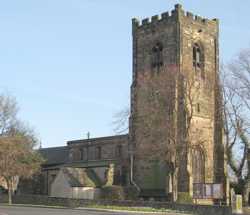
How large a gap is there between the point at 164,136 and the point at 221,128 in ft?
40.6

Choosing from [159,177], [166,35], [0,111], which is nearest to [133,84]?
[166,35]

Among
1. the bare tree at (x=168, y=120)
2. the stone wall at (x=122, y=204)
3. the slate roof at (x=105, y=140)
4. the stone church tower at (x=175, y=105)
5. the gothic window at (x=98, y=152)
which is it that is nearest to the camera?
the stone wall at (x=122, y=204)

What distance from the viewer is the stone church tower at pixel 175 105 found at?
64.9m

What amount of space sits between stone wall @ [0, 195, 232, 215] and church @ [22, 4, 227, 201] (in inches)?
200

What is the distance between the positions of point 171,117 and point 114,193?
11.5m

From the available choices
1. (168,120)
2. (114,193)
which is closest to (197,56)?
(168,120)

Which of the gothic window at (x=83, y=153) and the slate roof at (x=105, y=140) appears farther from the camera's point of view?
the gothic window at (x=83, y=153)

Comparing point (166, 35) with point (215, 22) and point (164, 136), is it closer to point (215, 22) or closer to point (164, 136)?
point (215, 22)

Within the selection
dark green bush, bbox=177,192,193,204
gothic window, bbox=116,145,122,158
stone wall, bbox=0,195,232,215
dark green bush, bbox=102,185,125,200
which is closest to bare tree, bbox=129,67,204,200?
dark green bush, bbox=177,192,193,204

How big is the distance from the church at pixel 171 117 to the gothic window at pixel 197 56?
126 millimetres

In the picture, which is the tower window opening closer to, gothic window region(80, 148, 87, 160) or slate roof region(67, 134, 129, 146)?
slate roof region(67, 134, 129, 146)

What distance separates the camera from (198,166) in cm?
7150

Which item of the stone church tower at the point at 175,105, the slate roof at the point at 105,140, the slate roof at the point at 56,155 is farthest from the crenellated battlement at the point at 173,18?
the slate roof at the point at 56,155

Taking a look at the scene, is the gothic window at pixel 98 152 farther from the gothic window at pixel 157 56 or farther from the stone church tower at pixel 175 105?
the gothic window at pixel 157 56
